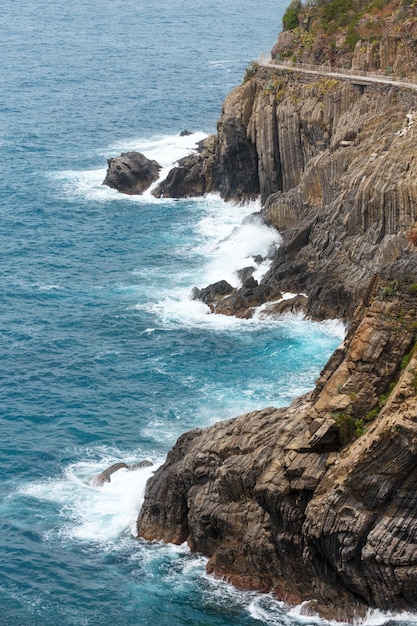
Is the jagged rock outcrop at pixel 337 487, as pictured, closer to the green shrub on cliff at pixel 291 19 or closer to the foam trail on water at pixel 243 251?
the foam trail on water at pixel 243 251

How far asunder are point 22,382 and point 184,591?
3417 centimetres

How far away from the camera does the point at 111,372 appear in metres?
97.1

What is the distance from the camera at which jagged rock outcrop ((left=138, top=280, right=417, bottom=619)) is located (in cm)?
5656

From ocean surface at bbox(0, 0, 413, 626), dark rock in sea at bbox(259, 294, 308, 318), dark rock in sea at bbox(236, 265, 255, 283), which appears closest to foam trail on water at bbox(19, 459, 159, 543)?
ocean surface at bbox(0, 0, 413, 626)

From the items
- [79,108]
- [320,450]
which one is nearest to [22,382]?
[320,450]

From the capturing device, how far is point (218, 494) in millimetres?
67062

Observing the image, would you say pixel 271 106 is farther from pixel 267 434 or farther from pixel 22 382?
pixel 267 434

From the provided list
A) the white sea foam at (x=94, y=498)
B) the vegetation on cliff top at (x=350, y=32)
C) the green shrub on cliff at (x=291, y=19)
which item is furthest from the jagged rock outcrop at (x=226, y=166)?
the white sea foam at (x=94, y=498)

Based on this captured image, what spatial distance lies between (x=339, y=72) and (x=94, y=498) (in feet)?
225

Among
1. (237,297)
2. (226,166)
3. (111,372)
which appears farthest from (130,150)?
(111,372)

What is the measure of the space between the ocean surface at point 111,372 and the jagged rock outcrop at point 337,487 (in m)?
2.04

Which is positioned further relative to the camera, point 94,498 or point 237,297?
point 237,297

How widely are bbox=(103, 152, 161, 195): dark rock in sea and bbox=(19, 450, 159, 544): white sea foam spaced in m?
72.7

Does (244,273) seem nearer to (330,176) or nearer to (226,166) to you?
(330,176)
